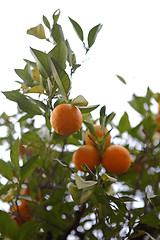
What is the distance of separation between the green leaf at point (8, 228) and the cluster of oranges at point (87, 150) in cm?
30

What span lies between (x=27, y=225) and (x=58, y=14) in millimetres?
775

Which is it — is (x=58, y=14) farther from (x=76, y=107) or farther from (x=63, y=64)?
(x=76, y=107)

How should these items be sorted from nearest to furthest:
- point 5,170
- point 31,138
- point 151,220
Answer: point 151,220
point 5,170
point 31,138

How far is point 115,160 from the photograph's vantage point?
87 centimetres

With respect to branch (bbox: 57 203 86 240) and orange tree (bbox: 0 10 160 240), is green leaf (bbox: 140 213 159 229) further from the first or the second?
branch (bbox: 57 203 86 240)

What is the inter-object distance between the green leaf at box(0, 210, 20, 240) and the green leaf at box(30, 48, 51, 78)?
502 mm

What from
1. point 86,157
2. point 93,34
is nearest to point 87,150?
point 86,157

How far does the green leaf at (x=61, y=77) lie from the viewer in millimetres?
719

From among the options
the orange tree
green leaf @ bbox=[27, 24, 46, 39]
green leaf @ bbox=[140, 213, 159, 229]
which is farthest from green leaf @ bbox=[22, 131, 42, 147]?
green leaf @ bbox=[140, 213, 159, 229]

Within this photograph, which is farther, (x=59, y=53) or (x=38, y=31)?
(x=38, y=31)

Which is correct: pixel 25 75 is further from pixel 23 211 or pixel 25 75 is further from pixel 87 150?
pixel 23 211

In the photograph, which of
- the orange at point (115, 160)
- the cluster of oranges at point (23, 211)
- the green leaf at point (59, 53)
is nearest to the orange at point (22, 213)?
the cluster of oranges at point (23, 211)

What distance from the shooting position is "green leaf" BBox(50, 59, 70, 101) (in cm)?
72

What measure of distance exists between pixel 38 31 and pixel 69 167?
54 centimetres
